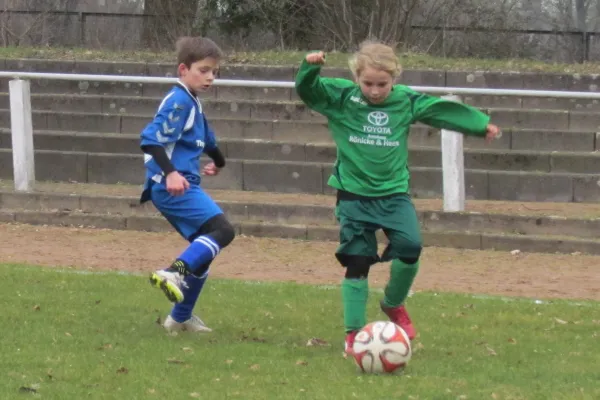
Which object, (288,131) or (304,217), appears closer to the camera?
(304,217)

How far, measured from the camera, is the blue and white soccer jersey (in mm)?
6828

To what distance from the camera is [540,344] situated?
22.8 feet

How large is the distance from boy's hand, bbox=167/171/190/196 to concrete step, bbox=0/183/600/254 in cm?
520

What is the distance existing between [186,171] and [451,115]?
1.49 m

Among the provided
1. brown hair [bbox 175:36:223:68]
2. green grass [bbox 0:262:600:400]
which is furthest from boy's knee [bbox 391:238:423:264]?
brown hair [bbox 175:36:223:68]

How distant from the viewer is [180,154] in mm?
6953

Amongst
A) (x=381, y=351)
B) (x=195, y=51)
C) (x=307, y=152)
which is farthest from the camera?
(x=307, y=152)

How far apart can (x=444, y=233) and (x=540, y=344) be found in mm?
4643

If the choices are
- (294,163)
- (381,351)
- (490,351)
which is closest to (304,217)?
(294,163)

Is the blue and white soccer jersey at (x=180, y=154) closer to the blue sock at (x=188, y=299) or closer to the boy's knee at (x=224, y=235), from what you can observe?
the boy's knee at (x=224, y=235)

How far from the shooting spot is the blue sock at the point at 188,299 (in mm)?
7099

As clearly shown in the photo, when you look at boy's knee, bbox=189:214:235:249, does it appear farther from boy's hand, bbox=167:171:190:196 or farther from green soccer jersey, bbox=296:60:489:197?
green soccer jersey, bbox=296:60:489:197

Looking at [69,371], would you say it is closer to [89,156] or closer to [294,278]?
[294,278]

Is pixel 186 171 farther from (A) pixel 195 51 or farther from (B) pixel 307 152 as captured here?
(B) pixel 307 152
